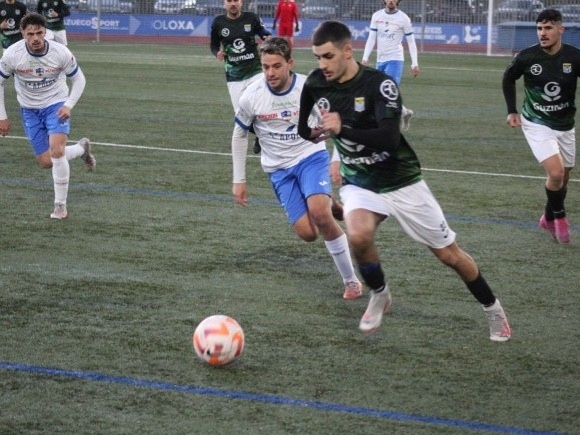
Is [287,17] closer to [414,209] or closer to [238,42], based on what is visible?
[238,42]

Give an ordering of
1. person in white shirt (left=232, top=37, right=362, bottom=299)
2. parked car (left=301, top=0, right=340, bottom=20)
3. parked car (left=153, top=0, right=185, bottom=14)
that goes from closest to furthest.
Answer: person in white shirt (left=232, top=37, right=362, bottom=299) → parked car (left=301, top=0, right=340, bottom=20) → parked car (left=153, top=0, right=185, bottom=14)

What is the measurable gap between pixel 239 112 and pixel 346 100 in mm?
1767

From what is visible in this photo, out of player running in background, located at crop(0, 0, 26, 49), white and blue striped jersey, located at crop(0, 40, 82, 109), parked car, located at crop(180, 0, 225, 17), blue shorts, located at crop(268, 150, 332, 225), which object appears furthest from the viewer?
parked car, located at crop(180, 0, 225, 17)

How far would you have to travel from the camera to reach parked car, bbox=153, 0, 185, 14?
43281 millimetres

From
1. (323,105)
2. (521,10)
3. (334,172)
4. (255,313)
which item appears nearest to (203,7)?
(521,10)

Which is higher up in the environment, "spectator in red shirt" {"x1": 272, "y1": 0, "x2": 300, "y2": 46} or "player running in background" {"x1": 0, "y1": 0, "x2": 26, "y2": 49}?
"player running in background" {"x1": 0, "y1": 0, "x2": 26, "y2": 49}

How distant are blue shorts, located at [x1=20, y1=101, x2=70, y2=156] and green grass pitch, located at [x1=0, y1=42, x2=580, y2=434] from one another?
24.7 inches

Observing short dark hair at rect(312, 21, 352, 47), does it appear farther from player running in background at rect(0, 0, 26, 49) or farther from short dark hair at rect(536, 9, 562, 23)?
player running in background at rect(0, 0, 26, 49)

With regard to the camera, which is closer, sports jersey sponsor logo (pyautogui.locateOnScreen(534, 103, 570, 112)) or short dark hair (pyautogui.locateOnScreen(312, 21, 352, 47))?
short dark hair (pyautogui.locateOnScreen(312, 21, 352, 47))

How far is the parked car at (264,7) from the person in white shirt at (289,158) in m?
33.4

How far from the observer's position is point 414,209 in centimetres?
657

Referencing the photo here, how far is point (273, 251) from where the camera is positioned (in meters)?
9.38

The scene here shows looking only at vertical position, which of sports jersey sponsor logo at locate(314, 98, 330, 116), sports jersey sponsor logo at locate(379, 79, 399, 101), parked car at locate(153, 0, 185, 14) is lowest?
parked car at locate(153, 0, 185, 14)

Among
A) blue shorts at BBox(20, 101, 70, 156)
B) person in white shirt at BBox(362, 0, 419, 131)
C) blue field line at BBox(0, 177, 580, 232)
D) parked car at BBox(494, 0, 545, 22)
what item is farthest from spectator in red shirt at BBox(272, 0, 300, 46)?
blue shorts at BBox(20, 101, 70, 156)
